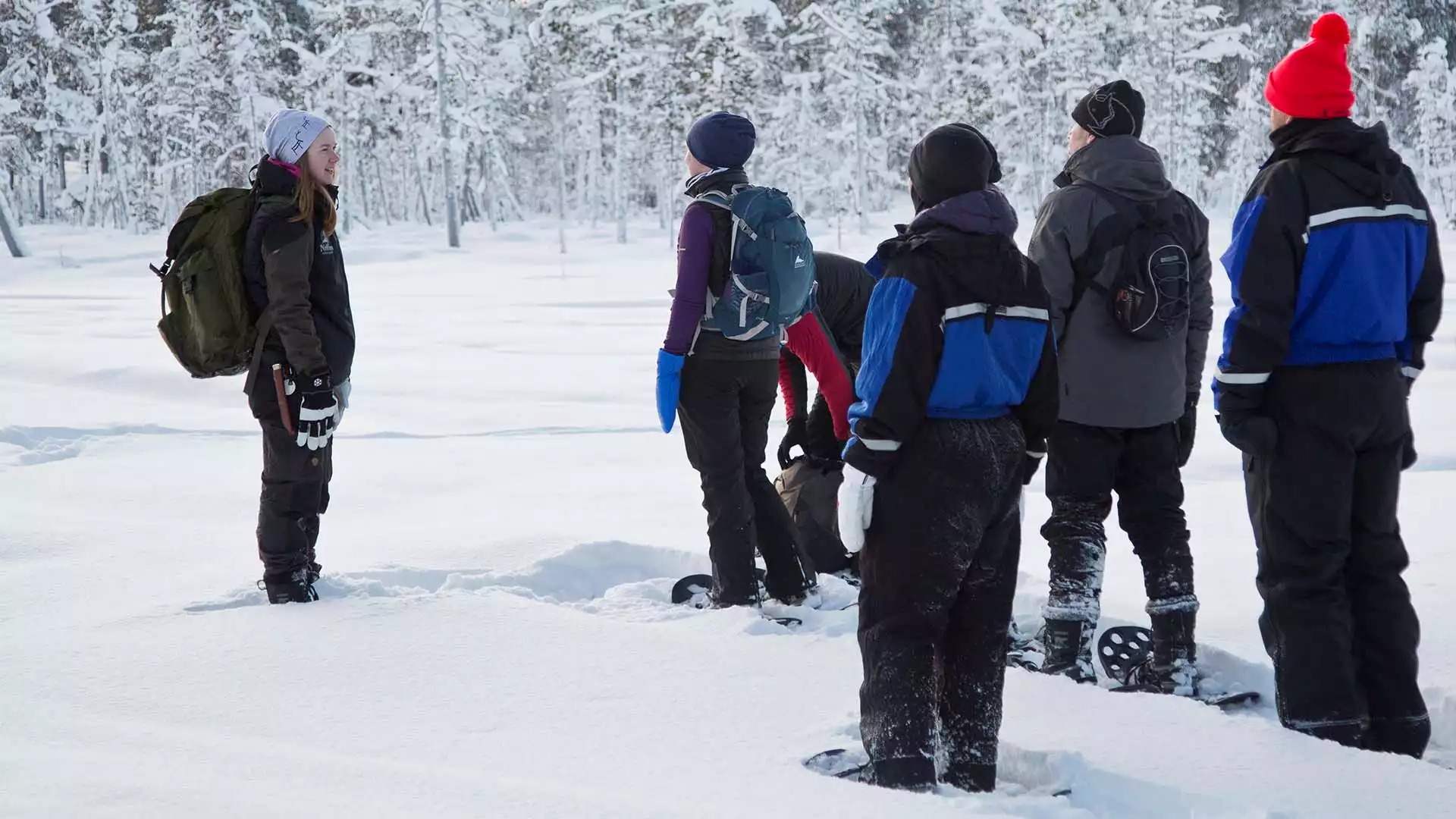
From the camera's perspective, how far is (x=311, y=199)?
15.1ft

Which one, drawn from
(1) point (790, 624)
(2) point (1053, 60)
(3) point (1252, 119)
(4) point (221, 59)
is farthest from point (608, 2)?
(1) point (790, 624)

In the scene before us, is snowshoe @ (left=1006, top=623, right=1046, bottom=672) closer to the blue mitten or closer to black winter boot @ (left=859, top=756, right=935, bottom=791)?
black winter boot @ (left=859, top=756, right=935, bottom=791)

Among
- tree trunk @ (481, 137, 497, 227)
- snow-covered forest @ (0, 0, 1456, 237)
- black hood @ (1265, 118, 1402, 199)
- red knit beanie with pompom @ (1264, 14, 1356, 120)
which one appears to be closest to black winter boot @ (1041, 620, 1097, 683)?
black hood @ (1265, 118, 1402, 199)

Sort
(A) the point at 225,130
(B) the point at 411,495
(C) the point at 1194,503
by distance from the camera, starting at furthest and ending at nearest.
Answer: (A) the point at 225,130 → (B) the point at 411,495 → (C) the point at 1194,503

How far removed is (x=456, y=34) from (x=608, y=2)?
553 centimetres

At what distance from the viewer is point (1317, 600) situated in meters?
3.63

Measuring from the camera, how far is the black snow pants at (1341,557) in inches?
139

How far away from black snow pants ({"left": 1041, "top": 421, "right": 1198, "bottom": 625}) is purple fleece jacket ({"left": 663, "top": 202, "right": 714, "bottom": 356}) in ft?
4.80

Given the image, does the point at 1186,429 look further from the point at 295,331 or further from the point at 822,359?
the point at 295,331

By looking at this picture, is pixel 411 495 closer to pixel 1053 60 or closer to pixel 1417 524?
pixel 1417 524

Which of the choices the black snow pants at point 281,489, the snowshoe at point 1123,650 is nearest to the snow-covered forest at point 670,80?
the black snow pants at point 281,489

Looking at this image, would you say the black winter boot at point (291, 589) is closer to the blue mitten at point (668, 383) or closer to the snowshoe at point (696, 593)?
the snowshoe at point (696, 593)

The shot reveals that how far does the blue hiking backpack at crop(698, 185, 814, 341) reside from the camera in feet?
15.2

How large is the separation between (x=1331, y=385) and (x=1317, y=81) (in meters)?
0.93
